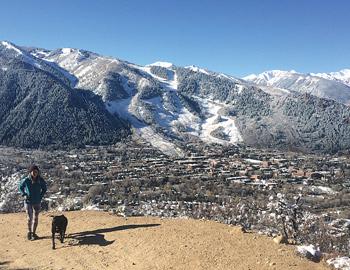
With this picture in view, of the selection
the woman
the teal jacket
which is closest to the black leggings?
the woman

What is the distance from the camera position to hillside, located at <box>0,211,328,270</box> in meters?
16.0

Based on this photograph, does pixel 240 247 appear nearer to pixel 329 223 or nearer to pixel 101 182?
pixel 329 223

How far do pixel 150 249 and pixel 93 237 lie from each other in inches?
116

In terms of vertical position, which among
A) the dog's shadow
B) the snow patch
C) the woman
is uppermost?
the woman

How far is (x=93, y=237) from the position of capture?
19.2 m

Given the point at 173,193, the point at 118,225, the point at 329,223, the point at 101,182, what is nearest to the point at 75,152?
the point at 101,182

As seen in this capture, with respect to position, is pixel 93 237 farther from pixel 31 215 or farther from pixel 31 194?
pixel 31 194

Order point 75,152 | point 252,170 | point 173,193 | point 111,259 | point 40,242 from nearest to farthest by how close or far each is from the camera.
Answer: point 111,259
point 40,242
point 173,193
point 252,170
point 75,152

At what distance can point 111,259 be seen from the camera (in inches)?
653

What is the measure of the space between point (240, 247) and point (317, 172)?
6176 inches

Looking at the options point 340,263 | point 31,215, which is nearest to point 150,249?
point 31,215

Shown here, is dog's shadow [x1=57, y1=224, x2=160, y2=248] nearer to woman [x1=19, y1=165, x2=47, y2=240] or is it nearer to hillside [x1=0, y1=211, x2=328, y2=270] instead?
hillside [x1=0, y1=211, x2=328, y2=270]

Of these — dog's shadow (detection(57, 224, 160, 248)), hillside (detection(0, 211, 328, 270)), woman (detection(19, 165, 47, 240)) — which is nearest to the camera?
hillside (detection(0, 211, 328, 270))

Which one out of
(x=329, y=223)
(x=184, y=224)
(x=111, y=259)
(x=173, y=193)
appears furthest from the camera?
(x=173, y=193)
